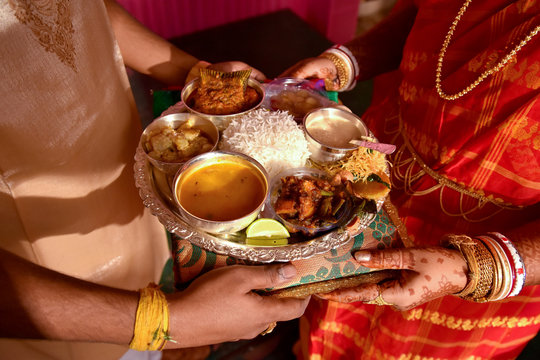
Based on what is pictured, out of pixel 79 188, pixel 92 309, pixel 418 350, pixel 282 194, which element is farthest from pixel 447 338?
pixel 79 188

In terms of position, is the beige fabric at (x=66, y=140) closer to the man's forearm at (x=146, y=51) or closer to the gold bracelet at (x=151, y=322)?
the man's forearm at (x=146, y=51)

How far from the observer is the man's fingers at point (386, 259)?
57.4 inches

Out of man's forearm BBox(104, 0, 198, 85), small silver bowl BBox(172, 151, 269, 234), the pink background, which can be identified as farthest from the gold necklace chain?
the pink background

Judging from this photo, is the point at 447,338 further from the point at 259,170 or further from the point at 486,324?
the point at 259,170

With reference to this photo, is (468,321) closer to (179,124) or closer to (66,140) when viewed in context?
(179,124)

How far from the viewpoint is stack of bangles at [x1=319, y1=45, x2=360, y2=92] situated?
2.28 meters

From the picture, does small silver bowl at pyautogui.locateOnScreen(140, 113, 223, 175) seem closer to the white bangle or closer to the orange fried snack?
the orange fried snack

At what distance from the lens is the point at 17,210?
4.75ft

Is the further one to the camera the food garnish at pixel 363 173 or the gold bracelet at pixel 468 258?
the food garnish at pixel 363 173

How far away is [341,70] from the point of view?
7.49 feet

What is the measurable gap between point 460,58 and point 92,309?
69.3 inches

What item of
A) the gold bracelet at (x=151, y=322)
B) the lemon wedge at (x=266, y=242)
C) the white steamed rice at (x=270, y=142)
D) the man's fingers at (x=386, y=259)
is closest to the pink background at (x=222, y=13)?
the white steamed rice at (x=270, y=142)

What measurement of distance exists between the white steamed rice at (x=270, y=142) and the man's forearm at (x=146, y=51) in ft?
2.52

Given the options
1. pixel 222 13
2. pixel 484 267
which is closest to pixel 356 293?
pixel 484 267
